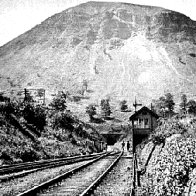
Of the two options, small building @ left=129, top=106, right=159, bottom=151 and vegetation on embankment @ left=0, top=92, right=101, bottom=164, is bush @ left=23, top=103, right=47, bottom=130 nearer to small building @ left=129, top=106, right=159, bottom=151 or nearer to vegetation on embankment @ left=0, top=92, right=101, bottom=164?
vegetation on embankment @ left=0, top=92, right=101, bottom=164

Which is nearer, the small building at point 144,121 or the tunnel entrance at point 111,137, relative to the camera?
the small building at point 144,121

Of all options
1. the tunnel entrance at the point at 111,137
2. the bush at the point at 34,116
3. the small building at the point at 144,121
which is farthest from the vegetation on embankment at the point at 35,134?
the tunnel entrance at the point at 111,137

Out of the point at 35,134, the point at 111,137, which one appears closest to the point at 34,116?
the point at 35,134

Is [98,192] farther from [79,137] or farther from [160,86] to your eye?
[160,86]

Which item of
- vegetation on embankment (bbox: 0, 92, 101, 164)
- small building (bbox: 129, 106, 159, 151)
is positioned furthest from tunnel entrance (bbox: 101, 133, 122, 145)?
small building (bbox: 129, 106, 159, 151)

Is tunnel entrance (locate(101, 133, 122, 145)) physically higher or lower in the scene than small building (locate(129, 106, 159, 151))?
lower

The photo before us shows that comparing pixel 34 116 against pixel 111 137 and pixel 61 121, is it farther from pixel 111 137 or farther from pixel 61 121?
pixel 111 137

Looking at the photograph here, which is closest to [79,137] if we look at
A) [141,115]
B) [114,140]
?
[141,115]

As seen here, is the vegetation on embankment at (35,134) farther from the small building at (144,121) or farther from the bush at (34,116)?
the small building at (144,121)

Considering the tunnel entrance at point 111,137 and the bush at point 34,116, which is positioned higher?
the bush at point 34,116
